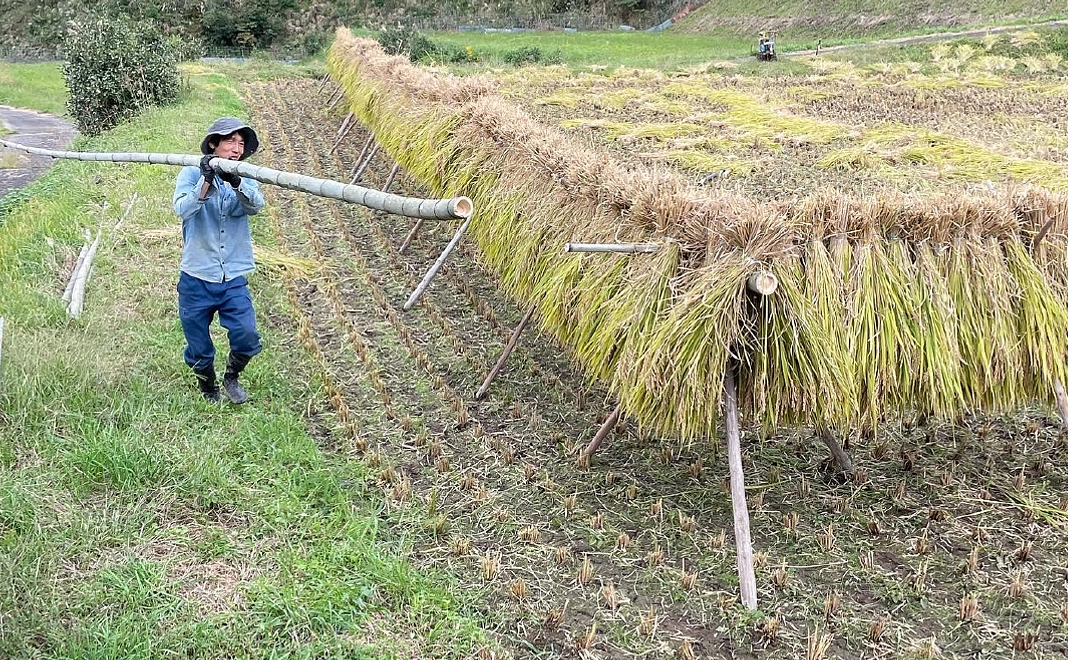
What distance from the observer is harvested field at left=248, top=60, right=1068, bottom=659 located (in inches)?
118

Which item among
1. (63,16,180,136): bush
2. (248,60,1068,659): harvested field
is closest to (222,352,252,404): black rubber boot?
(248,60,1068,659): harvested field

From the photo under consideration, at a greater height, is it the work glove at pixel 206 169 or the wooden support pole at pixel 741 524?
the work glove at pixel 206 169

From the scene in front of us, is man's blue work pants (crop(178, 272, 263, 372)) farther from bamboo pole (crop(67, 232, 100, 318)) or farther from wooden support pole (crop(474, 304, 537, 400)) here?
bamboo pole (crop(67, 232, 100, 318))

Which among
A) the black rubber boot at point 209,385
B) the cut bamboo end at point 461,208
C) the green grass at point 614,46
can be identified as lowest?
the green grass at point 614,46

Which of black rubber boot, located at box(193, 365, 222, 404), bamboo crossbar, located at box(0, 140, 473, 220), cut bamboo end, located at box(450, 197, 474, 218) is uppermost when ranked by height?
cut bamboo end, located at box(450, 197, 474, 218)

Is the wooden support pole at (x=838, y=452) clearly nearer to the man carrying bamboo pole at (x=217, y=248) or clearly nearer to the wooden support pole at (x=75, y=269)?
the man carrying bamboo pole at (x=217, y=248)

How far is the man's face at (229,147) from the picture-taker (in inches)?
155

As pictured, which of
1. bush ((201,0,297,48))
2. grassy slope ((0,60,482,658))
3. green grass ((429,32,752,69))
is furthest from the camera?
bush ((201,0,297,48))

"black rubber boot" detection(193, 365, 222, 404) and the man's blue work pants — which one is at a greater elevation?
the man's blue work pants

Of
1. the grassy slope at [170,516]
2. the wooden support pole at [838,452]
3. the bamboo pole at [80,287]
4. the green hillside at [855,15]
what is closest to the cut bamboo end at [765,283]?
the wooden support pole at [838,452]

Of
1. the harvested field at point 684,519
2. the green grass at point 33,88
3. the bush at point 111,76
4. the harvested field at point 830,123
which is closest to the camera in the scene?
the harvested field at point 684,519

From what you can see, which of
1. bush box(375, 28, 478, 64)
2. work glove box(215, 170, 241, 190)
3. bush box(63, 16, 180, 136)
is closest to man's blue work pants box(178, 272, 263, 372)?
work glove box(215, 170, 241, 190)

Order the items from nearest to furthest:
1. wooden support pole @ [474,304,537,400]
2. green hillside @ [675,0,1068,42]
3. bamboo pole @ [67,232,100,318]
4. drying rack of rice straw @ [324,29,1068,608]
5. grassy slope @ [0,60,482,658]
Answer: grassy slope @ [0,60,482,658] → drying rack of rice straw @ [324,29,1068,608] → wooden support pole @ [474,304,537,400] → bamboo pole @ [67,232,100,318] → green hillside @ [675,0,1068,42]

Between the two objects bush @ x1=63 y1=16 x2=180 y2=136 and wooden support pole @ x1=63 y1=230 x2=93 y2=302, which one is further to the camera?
bush @ x1=63 y1=16 x2=180 y2=136
